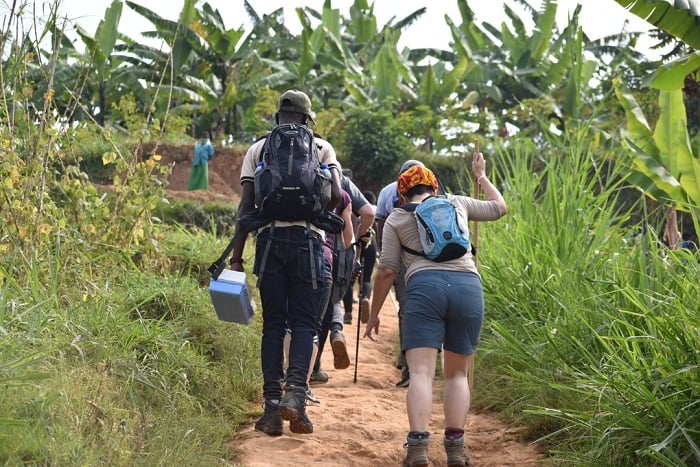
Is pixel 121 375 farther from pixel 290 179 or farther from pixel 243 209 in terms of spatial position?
pixel 290 179

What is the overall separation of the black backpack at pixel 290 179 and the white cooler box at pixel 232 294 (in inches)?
15.2

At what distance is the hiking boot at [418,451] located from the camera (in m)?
5.27

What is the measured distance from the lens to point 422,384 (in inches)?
211

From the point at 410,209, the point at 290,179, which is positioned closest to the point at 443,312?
the point at 410,209

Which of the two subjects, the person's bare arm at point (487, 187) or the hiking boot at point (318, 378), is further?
the hiking boot at point (318, 378)

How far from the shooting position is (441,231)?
5.43 metres

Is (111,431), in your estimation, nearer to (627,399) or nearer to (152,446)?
(152,446)

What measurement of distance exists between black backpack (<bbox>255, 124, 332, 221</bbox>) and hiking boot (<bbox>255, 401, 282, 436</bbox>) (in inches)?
41.5

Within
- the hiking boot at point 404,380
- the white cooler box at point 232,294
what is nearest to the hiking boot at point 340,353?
the hiking boot at point 404,380

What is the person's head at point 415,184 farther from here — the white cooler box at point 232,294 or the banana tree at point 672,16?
the banana tree at point 672,16

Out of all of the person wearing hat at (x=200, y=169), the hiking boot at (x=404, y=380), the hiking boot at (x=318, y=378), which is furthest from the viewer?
the person wearing hat at (x=200, y=169)

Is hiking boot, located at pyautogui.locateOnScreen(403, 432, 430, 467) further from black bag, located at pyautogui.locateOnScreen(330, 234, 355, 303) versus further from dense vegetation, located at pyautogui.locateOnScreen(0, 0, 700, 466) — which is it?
black bag, located at pyautogui.locateOnScreen(330, 234, 355, 303)

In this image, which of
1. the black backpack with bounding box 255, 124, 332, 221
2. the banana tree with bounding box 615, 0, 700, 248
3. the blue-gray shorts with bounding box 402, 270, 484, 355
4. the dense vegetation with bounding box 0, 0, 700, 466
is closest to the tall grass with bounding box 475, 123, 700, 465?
the dense vegetation with bounding box 0, 0, 700, 466

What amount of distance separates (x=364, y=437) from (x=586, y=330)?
148cm
